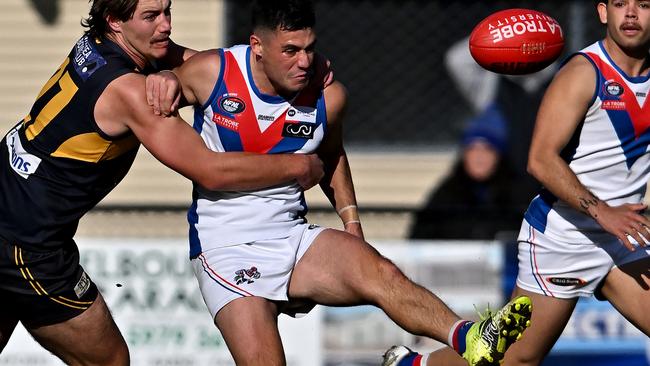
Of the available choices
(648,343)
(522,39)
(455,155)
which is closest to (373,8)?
(455,155)

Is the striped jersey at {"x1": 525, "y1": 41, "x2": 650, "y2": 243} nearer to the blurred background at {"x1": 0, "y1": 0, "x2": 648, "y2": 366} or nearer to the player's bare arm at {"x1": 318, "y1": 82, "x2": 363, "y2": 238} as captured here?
the player's bare arm at {"x1": 318, "y1": 82, "x2": 363, "y2": 238}

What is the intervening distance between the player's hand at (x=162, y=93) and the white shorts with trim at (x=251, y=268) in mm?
798

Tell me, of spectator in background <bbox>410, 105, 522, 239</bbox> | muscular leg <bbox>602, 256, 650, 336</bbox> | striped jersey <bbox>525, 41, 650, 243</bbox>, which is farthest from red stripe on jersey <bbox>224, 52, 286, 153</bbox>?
spectator in background <bbox>410, 105, 522, 239</bbox>

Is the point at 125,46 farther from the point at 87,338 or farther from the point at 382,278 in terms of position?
the point at 382,278

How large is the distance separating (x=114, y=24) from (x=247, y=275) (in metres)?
1.36

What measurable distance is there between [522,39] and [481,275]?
3277mm

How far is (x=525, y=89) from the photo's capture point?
11156mm

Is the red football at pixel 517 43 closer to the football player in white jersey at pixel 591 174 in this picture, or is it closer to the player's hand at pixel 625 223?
the football player in white jersey at pixel 591 174

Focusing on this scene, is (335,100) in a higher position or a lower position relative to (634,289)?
higher

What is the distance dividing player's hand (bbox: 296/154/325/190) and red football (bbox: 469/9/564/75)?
45.1 inches

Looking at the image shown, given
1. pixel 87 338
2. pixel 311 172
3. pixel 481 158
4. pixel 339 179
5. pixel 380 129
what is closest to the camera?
pixel 311 172

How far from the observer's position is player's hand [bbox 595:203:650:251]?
6148 mm

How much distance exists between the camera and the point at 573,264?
6660 millimetres

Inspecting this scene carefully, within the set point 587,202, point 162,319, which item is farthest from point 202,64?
point 162,319
